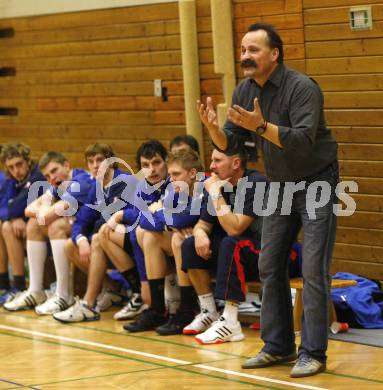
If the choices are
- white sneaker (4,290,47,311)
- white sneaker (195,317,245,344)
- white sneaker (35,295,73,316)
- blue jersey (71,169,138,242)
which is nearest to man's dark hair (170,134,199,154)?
blue jersey (71,169,138,242)

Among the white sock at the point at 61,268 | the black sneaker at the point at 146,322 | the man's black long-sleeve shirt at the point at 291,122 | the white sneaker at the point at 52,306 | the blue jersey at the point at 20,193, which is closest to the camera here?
the man's black long-sleeve shirt at the point at 291,122

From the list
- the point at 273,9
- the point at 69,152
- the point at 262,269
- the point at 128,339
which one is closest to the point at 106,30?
the point at 69,152

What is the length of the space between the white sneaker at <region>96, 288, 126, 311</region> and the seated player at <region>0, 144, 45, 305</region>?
951 millimetres

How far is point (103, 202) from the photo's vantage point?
8.19 meters

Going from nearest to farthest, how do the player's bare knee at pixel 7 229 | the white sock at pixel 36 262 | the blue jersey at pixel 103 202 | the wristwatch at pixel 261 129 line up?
the wristwatch at pixel 261 129, the blue jersey at pixel 103 202, the white sock at pixel 36 262, the player's bare knee at pixel 7 229

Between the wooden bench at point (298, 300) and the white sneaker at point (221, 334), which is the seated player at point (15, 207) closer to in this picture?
the white sneaker at point (221, 334)

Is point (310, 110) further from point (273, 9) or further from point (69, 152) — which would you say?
point (69, 152)

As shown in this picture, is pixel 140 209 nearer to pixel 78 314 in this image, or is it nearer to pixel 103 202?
pixel 103 202

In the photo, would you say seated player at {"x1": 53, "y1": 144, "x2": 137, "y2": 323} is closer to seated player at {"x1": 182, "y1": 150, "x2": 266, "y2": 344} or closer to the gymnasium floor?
the gymnasium floor

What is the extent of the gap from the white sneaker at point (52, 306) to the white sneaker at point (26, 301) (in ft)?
0.78

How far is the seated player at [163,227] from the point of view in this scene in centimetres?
721

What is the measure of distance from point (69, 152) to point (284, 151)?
5158 millimetres

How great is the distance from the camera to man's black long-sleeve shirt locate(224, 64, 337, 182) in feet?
18.0

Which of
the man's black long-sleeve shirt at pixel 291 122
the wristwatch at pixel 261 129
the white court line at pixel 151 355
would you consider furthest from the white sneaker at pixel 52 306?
the wristwatch at pixel 261 129
